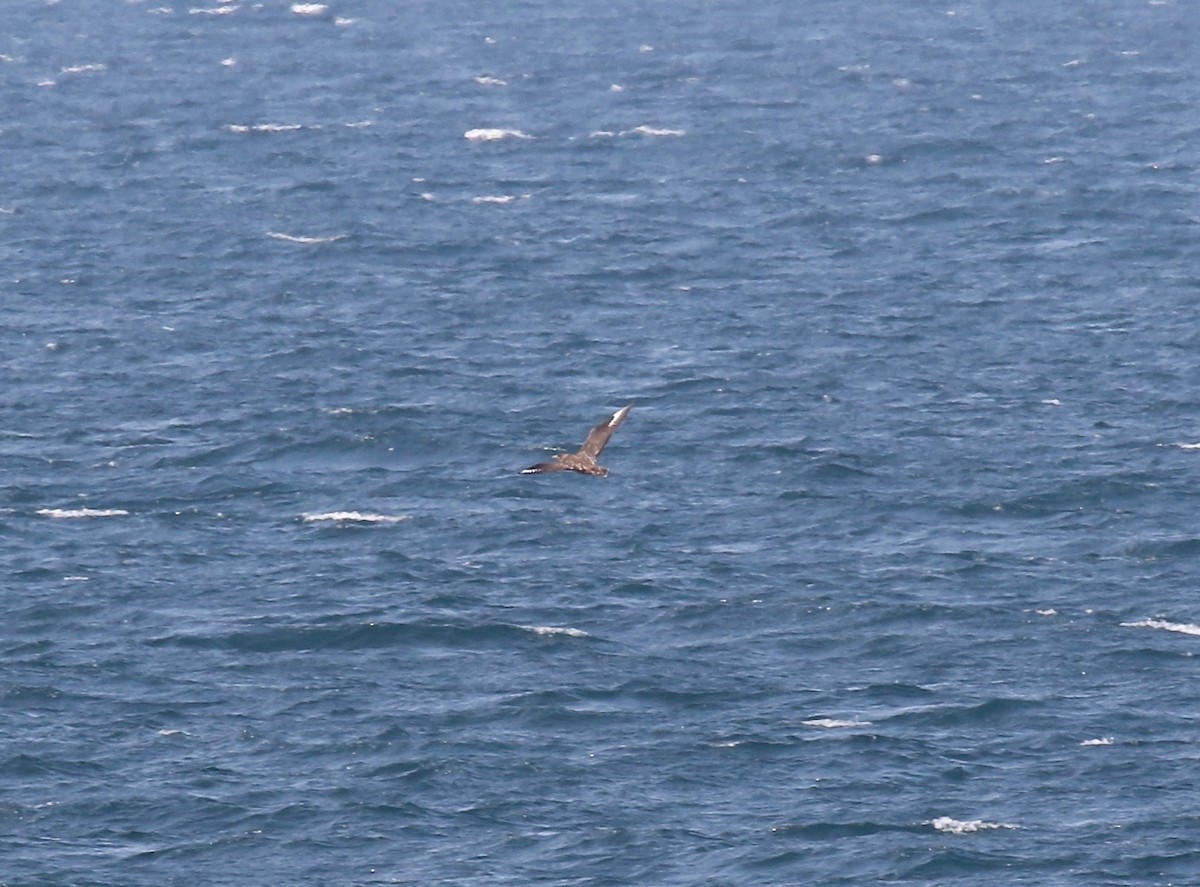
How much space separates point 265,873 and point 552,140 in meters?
98.1

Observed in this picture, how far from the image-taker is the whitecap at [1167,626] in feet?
356

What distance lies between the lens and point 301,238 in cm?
16150

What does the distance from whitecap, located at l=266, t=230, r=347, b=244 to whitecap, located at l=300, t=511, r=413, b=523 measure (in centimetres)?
4222

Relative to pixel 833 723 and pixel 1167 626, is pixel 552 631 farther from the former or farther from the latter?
pixel 1167 626

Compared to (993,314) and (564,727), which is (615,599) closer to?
(564,727)

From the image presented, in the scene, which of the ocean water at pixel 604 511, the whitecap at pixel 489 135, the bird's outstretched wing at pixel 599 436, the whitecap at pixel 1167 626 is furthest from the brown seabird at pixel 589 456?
the whitecap at pixel 489 135

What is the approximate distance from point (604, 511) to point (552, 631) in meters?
12.6

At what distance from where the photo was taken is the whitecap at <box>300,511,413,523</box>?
397 ft

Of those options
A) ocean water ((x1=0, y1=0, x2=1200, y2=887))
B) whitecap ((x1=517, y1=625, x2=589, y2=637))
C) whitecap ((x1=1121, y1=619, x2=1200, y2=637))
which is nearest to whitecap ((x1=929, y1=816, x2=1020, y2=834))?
ocean water ((x1=0, y1=0, x2=1200, y2=887))

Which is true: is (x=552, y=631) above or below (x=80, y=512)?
below

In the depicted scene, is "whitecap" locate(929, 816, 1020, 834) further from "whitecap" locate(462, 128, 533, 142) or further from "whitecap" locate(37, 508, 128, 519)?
"whitecap" locate(462, 128, 533, 142)

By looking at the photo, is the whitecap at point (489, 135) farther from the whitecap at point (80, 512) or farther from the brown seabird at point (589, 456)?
the brown seabird at point (589, 456)

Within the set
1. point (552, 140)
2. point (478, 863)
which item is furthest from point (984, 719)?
point (552, 140)

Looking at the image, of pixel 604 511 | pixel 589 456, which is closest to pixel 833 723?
pixel 589 456
